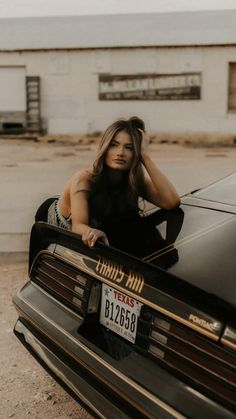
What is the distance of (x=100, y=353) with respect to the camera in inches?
81.2

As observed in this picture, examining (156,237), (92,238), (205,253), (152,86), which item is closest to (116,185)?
(156,237)

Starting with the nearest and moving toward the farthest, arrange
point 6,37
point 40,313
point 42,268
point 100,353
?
1. point 100,353
2. point 40,313
3. point 42,268
4. point 6,37

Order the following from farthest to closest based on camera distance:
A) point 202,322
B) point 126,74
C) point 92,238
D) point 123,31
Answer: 1. point 123,31
2. point 126,74
3. point 92,238
4. point 202,322

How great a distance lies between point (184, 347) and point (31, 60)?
63.1 ft

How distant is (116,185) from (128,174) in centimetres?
10

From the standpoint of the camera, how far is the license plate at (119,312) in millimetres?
2025

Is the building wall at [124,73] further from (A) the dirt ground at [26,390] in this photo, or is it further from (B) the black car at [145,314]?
(B) the black car at [145,314]

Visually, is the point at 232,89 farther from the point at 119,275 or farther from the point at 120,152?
the point at 119,275

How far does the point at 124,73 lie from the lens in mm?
19203

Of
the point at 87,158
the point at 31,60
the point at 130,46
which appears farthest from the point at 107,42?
the point at 87,158

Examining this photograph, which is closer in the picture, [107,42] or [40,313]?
[40,313]

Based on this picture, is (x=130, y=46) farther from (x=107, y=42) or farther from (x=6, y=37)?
(x=6, y=37)

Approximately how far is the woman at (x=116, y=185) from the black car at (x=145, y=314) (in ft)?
0.83

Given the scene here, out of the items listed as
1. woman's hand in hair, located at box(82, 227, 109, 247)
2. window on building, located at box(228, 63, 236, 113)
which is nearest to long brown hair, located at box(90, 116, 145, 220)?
woman's hand in hair, located at box(82, 227, 109, 247)
